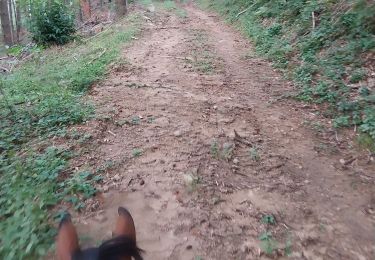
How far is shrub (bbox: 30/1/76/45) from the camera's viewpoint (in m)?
13.7

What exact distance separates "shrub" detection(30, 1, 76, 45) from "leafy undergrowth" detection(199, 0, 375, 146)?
748cm

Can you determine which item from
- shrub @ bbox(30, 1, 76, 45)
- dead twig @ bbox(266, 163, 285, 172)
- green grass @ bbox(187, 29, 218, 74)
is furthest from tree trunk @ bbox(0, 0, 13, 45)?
dead twig @ bbox(266, 163, 285, 172)

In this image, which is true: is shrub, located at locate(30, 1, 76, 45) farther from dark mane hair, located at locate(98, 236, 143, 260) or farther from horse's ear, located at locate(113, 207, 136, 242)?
dark mane hair, located at locate(98, 236, 143, 260)

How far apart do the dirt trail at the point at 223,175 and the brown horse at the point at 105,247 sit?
1.42 m

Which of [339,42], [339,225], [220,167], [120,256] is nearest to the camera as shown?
[120,256]

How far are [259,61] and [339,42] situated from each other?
1.95 metres

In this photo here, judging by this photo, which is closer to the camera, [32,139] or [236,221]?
[236,221]

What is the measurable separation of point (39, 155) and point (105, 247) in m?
3.35

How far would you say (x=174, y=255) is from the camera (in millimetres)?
3477

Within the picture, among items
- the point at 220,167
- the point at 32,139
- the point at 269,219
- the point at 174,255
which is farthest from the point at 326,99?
the point at 32,139

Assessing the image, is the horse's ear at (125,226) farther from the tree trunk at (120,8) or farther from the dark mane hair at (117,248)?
the tree trunk at (120,8)

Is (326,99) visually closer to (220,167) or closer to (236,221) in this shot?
(220,167)

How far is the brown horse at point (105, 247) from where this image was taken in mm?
Answer: 2021

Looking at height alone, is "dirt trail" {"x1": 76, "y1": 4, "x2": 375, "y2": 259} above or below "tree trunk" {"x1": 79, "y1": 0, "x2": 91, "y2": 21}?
above
